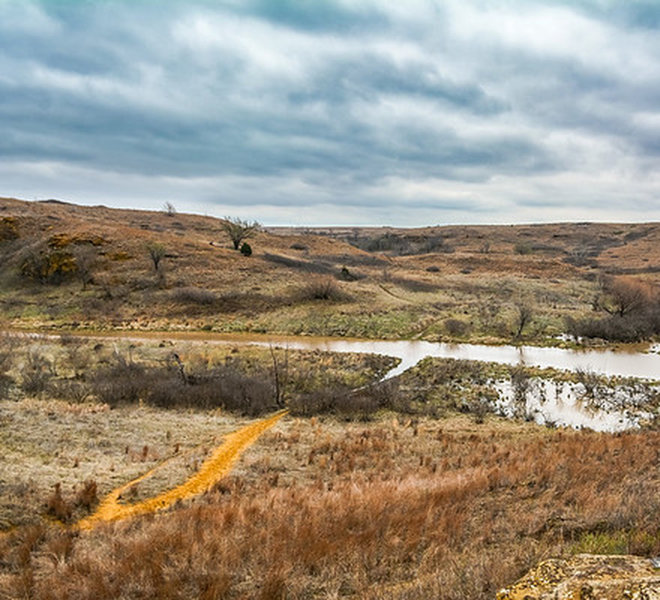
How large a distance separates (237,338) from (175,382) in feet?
51.1

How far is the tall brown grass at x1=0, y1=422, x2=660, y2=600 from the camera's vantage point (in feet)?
16.2

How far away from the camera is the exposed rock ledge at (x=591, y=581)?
9.86 feet

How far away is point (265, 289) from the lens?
48719mm

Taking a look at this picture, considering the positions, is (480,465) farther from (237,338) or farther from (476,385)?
(237,338)

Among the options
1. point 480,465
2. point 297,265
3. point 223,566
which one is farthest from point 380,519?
point 297,265

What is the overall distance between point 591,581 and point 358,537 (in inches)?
139

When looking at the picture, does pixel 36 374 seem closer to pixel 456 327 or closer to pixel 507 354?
pixel 507 354

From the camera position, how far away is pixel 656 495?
7098 millimetres

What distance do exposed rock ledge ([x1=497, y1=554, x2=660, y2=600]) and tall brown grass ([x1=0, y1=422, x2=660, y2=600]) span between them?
0.79 meters

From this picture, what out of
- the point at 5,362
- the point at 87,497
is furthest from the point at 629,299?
the point at 5,362

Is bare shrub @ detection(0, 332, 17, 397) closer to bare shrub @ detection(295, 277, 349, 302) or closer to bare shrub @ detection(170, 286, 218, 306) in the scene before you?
bare shrub @ detection(170, 286, 218, 306)

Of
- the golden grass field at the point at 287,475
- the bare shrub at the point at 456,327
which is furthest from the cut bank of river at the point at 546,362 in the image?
the bare shrub at the point at 456,327

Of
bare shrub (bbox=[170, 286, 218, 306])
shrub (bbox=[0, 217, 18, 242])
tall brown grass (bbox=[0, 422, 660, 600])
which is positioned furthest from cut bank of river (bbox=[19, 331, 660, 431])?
shrub (bbox=[0, 217, 18, 242])

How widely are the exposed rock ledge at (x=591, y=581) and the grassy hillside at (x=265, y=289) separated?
31.2 metres
